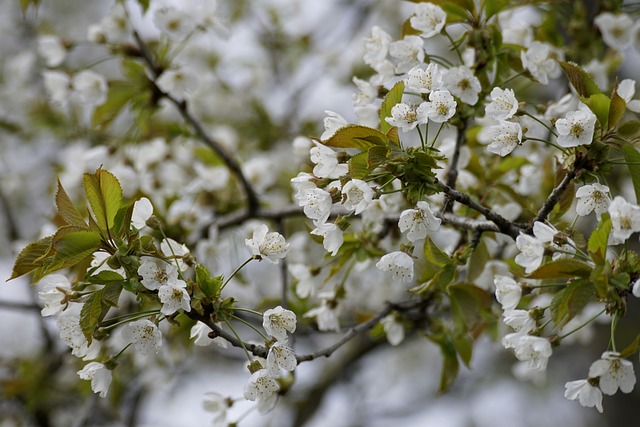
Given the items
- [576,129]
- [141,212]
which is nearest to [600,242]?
[576,129]

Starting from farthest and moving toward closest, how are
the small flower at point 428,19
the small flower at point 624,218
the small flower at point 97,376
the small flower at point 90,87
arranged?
the small flower at point 90,87 < the small flower at point 428,19 < the small flower at point 97,376 < the small flower at point 624,218

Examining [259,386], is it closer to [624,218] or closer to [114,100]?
[624,218]

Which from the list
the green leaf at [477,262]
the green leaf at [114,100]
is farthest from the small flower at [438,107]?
the green leaf at [114,100]

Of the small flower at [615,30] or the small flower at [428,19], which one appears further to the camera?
the small flower at [615,30]

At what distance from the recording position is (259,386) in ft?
5.19

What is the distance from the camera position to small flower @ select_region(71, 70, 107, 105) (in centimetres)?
252

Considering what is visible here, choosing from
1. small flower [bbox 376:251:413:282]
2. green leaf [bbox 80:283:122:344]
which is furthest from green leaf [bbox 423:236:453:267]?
green leaf [bbox 80:283:122:344]

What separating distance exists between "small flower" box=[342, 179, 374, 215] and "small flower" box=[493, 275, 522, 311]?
1.36 feet

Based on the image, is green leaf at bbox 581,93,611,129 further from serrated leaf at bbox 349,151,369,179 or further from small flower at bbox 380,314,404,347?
small flower at bbox 380,314,404,347

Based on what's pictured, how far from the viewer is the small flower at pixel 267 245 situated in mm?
1621

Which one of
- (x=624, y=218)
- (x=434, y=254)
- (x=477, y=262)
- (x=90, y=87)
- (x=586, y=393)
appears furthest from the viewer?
(x=90, y=87)

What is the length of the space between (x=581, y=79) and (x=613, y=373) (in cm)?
67

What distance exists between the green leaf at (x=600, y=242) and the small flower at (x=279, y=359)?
0.70 m

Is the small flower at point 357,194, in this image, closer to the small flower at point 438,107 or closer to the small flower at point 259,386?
the small flower at point 438,107
